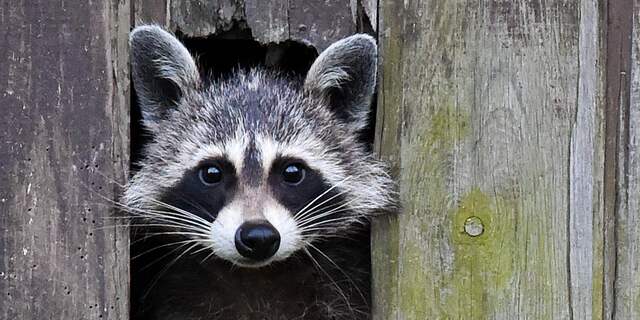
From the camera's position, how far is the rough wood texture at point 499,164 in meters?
3.70

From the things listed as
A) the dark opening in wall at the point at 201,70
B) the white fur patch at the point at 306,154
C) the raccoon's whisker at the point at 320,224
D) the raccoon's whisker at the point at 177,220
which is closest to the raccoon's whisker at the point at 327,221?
the raccoon's whisker at the point at 320,224

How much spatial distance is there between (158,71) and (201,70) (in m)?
0.41

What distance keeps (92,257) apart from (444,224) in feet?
4.24

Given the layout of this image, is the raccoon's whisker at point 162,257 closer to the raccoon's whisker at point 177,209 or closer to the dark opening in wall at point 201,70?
the dark opening in wall at point 201,70

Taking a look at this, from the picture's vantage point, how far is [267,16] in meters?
3.96

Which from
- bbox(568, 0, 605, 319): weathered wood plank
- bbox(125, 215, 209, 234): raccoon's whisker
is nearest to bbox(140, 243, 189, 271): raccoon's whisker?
bbox(125, 215, 209, 234): raccoon's whisker

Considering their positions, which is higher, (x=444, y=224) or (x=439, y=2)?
(x=439, y=2)

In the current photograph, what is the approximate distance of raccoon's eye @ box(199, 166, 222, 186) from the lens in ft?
13.3

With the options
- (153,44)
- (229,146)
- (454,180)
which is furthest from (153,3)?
(454,180)

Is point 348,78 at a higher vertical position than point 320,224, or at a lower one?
higher

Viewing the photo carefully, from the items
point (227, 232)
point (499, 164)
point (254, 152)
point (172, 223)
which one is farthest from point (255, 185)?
point (499, 164)

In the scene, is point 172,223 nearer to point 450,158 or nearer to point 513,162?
point 450,158

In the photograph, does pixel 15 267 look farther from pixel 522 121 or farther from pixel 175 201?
pixel 522 121

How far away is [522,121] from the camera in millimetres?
3730
